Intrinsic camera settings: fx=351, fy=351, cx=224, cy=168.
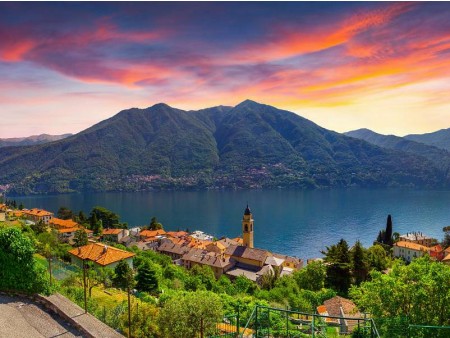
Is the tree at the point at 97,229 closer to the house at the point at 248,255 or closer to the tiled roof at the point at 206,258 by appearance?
the tiled roof at the point at 206,258

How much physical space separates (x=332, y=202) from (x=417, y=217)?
149ft

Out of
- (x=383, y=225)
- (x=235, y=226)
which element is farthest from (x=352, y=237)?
(x=235, y=226)

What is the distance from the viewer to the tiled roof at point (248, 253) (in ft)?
165

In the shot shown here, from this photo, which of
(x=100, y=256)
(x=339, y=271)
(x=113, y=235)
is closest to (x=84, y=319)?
(x=100, y=256)

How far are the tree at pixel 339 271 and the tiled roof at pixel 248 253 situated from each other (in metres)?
18.6

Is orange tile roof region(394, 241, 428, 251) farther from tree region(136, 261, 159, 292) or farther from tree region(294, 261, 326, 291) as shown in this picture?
tree region(136, 261, 159, 292)

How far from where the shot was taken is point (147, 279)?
1032 inches

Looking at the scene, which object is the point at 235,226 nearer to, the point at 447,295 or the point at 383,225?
the point at 383,225

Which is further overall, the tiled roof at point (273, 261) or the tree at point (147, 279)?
the tiled roof at point (273, 261)

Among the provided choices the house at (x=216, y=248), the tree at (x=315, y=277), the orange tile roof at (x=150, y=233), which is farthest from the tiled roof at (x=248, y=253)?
the orange tile roof at (x=150, y=233)

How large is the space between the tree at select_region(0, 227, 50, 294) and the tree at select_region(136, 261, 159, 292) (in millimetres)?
13895

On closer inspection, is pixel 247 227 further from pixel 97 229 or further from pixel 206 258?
pixel 97 229

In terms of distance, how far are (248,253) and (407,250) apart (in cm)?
3648

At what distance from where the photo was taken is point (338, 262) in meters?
31.3
